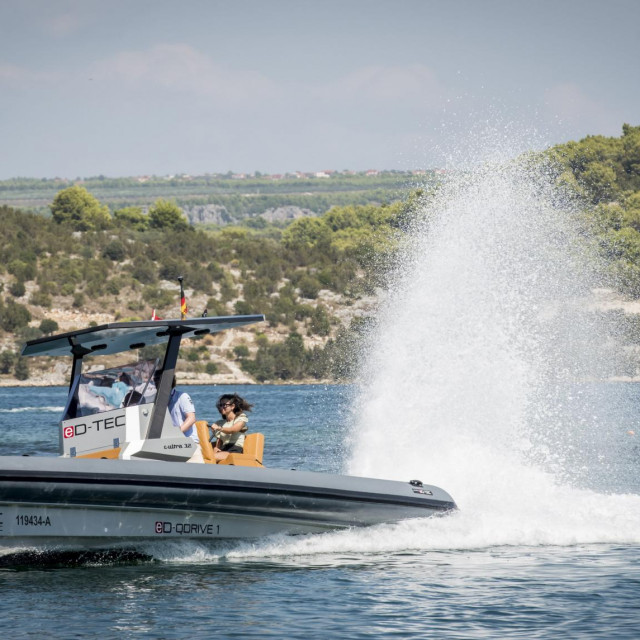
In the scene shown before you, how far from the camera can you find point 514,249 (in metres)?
22.2

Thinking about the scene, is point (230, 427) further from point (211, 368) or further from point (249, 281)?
point (249, 281)

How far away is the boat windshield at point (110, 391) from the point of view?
41.4ft

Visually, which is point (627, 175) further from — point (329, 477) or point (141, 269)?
point (329, 477)

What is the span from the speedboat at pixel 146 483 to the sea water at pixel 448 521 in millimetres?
274

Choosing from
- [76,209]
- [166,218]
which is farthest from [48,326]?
[76,209]

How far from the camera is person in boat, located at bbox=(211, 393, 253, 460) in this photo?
12.9m

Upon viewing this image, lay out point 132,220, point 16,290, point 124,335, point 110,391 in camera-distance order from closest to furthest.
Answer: point 110,391 → point 124,335 → point 16,290 → point 132,220

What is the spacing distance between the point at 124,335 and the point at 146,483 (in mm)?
1727

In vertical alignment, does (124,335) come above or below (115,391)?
above

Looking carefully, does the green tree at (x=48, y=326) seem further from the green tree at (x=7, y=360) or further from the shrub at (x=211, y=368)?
the shrub at (x=211, y=368)

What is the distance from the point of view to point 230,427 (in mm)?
12969

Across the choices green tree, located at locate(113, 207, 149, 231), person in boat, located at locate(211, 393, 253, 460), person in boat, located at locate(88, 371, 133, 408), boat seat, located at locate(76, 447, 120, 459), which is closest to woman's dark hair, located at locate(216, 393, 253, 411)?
person in boat, located at locate(211, 393, 253, 460)

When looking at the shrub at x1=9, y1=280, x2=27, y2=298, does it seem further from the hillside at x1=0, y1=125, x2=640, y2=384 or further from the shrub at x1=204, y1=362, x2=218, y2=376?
the shrub at x1=204, y1=362, x2=218, y2=376

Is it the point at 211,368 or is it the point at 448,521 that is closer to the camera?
the point at 448,521
